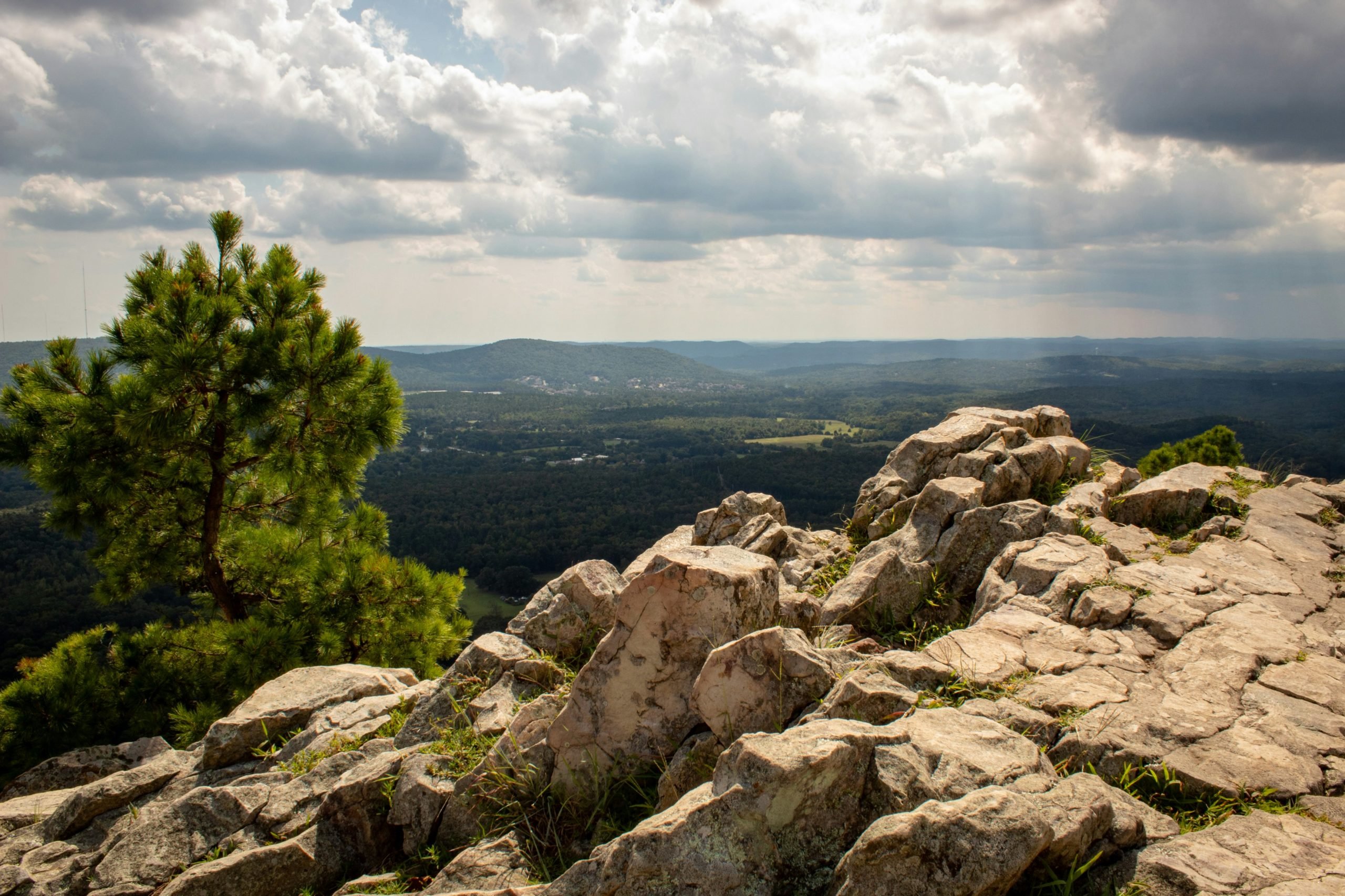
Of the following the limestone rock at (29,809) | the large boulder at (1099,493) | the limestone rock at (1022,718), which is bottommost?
the limestone rock at (29,809)

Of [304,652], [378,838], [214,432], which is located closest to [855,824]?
[378,838]

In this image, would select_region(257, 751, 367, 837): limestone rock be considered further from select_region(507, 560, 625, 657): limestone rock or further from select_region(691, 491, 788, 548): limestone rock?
select_region(691, 491, 788, 548): limestone rock

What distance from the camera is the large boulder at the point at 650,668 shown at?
18.7ft

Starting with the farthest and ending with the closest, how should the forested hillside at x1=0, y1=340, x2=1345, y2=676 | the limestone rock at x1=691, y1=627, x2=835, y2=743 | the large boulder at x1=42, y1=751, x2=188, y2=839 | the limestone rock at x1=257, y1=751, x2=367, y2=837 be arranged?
1. the forested hillside at x1=0, y1=340, x2=1345, y2=676
2. the large boulder at x1=42, y1=751, x2=188, y2=839
3. the limestone rock at x1=257, y1=751, x2=367, y2=837
4. the limestone rock at x1=691, y1=627, x2=835, y2=743

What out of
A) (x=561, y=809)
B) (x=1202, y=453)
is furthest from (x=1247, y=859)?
(x=1202, y=453)

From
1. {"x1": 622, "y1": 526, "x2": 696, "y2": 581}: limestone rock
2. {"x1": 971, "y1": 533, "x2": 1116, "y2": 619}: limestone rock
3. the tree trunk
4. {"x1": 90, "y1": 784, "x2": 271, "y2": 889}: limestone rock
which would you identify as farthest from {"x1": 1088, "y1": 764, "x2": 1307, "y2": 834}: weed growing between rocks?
the tree trunk

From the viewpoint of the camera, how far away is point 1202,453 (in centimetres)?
2548

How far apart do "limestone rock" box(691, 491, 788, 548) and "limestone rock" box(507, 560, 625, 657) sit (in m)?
3.20

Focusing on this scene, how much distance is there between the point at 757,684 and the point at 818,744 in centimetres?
103

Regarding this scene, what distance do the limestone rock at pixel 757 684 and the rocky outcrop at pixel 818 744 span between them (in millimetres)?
21

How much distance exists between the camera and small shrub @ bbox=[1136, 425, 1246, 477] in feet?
83.0

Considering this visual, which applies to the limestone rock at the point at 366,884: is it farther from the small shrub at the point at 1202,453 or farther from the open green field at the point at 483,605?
the open green field at the point at 483,605

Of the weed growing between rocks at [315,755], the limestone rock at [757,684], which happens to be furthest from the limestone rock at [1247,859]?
the weed growing between rocks at [315,755]

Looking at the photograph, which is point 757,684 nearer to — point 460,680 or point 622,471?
point 460,680
